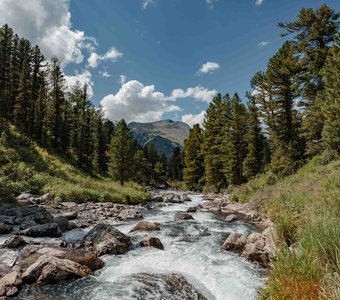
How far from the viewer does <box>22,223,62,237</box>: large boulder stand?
11.9m

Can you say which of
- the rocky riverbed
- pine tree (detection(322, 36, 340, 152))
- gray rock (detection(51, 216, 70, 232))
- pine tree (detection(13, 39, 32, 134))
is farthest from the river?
pine tree (detection(13, 39, 32, 134))

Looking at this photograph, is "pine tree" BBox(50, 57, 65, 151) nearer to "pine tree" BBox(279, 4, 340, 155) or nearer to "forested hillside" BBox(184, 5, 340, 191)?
"forested hillside" BBox(184, 5, 340, 191)

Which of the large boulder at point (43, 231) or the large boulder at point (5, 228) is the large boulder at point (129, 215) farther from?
the large boulder at point (5, 228)

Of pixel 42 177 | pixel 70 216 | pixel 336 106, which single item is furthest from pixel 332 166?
pixel 42 177

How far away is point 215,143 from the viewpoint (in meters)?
48.5

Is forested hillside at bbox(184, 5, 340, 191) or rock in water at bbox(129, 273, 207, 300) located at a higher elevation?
forested hillside at bbox(184, 5, 340, 191)

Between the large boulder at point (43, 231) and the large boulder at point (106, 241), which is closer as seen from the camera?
the large boulder at point (106, 241)

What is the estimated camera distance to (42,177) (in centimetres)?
2556

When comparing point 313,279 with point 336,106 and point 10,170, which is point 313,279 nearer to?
point 336,106

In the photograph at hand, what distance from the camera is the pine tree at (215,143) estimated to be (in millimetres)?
45688

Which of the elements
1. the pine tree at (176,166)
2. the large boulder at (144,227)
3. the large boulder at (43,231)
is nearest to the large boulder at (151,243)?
the large boulder at (144,227)

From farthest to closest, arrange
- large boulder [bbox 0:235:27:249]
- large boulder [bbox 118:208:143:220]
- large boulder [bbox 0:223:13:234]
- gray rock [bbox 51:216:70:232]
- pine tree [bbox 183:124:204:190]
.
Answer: pine tree [bbox 183:124:204:190], large boulder [bbox 118:208:143:220], gray rock [bbox 51:216:70:232], large boulder [bbox 0:223:13:234], large boulder [bbox 0:235:27:249]

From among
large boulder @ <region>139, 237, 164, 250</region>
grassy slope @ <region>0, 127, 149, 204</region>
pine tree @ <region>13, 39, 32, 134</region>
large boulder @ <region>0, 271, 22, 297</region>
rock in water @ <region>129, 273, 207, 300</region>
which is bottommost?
rock in water @ <region>129, 273, 207, 300</region>

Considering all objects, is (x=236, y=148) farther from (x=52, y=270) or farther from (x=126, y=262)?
(x=52, y=270)
